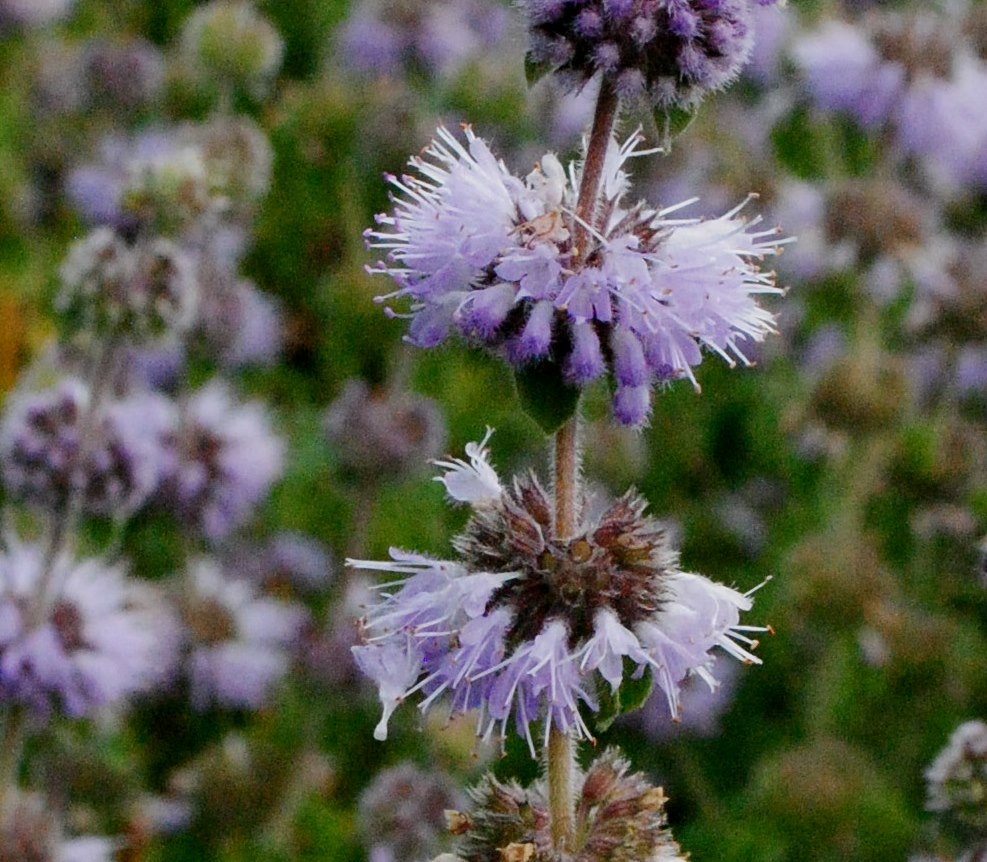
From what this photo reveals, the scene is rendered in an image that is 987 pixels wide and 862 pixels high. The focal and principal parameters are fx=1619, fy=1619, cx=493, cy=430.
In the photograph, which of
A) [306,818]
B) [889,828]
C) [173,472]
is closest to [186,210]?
[173,472]

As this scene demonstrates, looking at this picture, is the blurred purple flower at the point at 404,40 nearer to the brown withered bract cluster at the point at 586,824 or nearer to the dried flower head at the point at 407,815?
the dried flower head at the point at 407,815

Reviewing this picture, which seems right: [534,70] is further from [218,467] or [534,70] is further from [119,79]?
[119,79]

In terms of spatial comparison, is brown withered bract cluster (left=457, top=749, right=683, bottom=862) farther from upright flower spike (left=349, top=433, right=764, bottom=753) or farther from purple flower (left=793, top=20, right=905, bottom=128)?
purple flower (left=793, top=20, right=905, bottom=128)

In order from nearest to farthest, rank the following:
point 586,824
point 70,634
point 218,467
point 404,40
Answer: point 586,824, point 70,634, point 218,467, point 404,40

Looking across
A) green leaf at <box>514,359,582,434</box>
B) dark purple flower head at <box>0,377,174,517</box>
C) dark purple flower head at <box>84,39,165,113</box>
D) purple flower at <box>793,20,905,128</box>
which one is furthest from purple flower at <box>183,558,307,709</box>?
green leaf at <box>514,359,582,434</box>

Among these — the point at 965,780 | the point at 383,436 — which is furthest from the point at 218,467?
the point at 965,780

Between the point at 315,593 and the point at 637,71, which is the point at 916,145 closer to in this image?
the point at 315,593
